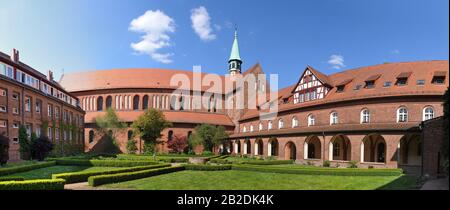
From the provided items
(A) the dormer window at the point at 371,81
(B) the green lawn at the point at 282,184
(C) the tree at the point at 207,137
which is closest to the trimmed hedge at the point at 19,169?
(B) the green lawn at the point at 282,184

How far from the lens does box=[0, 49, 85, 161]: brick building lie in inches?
1123

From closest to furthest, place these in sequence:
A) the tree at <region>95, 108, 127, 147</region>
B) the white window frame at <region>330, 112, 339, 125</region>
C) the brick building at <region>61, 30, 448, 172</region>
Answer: the brick building at <region>61, 30, 448, 172</region>
the white window frame at <region>330, 112, 339, 125</region>
the tree at <region>95, 108, 127, 147</region>

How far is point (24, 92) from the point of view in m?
31.3

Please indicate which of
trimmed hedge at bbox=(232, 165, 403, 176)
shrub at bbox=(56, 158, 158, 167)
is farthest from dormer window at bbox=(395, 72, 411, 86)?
shrub at bbox=(56, 158, 158, 167)

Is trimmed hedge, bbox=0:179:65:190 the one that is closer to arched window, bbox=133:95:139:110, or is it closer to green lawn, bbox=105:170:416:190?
green lawn, bbox=105:170:416:190

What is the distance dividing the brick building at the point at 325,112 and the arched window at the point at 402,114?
88 mm

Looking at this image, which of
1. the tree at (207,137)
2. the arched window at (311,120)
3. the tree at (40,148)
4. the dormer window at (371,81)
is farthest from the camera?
the tree at (207,137)

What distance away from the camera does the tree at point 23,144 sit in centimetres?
2968

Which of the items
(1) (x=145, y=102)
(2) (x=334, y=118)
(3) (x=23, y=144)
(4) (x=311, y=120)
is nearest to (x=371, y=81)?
(2) (x=334, y=118)

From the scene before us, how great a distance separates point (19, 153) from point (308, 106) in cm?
3476

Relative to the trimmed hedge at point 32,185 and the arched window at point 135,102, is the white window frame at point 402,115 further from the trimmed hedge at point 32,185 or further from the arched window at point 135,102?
the arched window at point 135,102

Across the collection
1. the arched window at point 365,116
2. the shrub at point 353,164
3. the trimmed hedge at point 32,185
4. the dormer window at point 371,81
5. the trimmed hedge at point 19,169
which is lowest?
the shrub at point 353,164

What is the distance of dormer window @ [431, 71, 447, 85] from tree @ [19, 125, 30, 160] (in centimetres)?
4385
